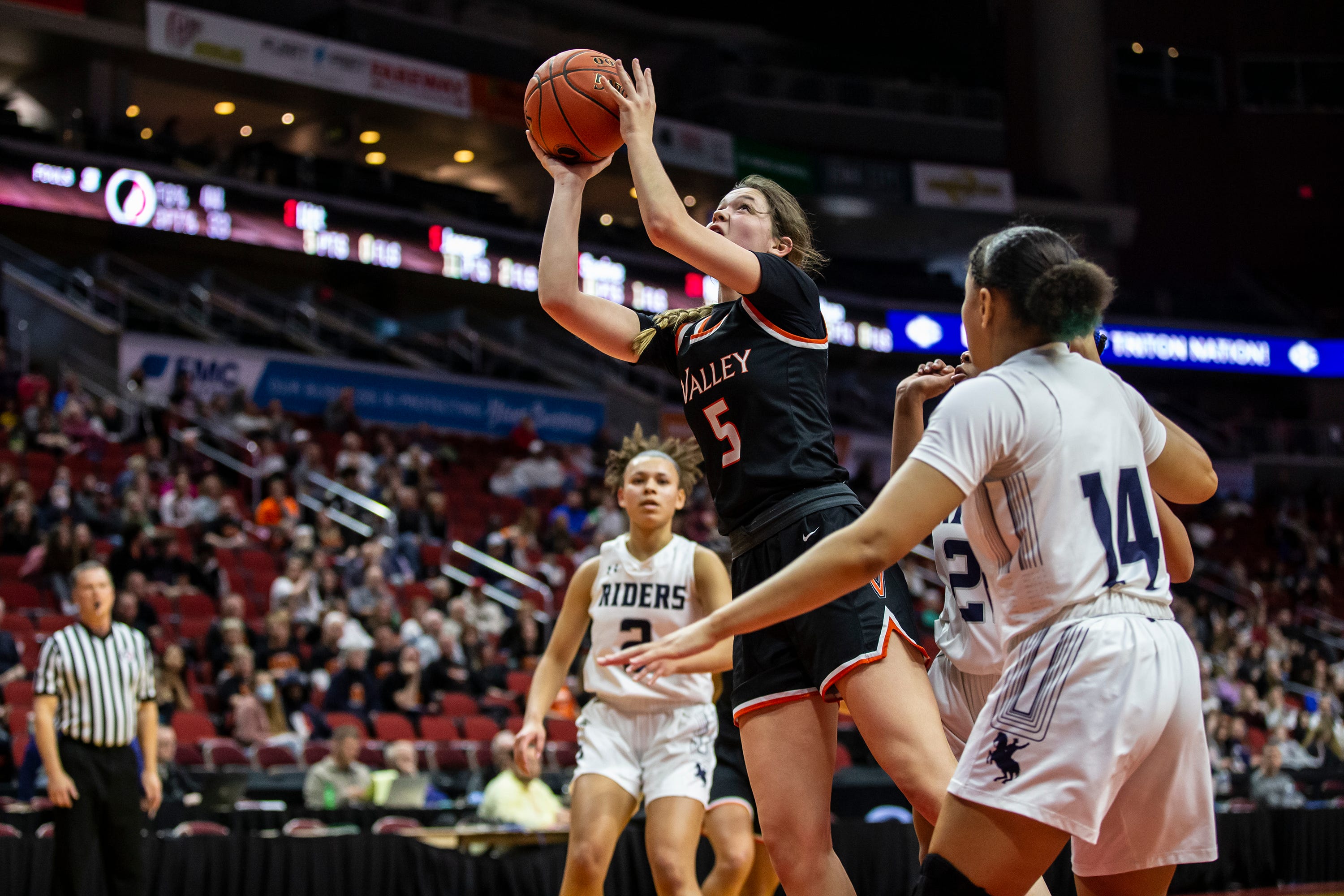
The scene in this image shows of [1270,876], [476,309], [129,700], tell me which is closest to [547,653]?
[129,700]

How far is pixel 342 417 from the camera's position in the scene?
61.4 ft

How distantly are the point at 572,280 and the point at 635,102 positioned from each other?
49cm

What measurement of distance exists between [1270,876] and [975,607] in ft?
27.6

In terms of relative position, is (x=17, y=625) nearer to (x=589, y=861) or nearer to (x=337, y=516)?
(x=337, y=516)

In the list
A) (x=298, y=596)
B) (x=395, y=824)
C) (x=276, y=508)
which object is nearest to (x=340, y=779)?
(x=395, y=824)

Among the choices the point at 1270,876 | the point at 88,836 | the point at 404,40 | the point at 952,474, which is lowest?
the point at 1270,876

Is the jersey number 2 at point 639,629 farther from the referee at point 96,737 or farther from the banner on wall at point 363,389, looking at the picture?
the banner on wall at point 363,389

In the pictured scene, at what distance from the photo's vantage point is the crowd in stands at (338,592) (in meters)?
10.4

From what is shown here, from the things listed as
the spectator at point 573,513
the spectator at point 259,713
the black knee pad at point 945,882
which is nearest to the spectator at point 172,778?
the spectator at point 259,713

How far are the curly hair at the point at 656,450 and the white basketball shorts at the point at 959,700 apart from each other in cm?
200

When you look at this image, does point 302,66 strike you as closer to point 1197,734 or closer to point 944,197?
point 944,197

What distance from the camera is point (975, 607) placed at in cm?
325

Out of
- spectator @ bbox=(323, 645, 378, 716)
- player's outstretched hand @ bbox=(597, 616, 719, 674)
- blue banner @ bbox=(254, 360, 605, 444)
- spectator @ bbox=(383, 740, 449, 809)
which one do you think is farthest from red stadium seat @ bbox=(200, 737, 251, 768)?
blue banner @ bbox=(254, 360, 605, 444)

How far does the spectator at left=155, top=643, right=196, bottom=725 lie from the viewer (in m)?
10.2
